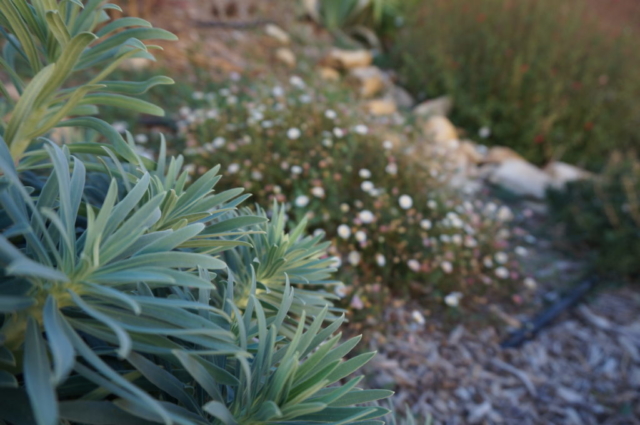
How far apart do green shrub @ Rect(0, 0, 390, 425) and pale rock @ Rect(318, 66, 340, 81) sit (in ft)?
15.6

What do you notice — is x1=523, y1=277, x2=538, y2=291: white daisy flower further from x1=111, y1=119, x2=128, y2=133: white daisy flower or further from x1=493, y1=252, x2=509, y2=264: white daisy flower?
x1=111, y1=119, x2=128, y2=133: white daisy flower

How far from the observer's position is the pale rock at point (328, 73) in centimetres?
571

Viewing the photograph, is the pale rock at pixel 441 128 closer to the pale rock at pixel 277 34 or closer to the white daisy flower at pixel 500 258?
the white daisy flower at pixel 500 258

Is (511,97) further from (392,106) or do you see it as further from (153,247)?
(153,247)

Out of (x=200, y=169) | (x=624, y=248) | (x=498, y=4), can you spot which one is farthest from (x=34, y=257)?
(x=498, y=4)

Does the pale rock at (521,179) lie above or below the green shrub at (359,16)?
below

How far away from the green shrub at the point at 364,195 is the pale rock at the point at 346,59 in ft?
9.46

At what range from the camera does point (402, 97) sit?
6.14 meters

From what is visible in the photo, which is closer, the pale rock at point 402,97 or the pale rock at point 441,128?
the pale rock at point 441,128

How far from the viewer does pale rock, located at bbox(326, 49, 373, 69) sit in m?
6.31

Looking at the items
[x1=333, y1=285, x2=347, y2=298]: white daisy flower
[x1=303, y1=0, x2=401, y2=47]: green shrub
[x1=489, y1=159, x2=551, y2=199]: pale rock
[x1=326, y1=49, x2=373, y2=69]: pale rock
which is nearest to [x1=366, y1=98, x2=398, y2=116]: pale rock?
[x1=326, y1=49, x2=373, y2=69]: pale rock

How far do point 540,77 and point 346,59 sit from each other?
93.8 inches

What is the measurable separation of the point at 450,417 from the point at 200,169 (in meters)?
1.94

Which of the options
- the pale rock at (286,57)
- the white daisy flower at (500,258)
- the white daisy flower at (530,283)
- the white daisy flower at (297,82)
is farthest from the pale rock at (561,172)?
the pale rock at (286,57)
